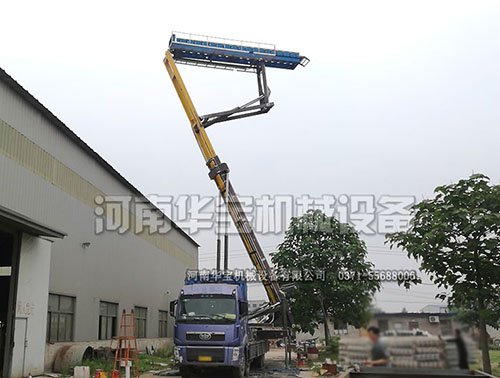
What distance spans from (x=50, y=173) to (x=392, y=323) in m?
17.8

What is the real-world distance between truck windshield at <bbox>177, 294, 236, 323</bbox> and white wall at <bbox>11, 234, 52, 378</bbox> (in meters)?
4.08

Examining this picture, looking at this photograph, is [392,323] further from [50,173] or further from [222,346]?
[50,173]

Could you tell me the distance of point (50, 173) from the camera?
1842 centimetres

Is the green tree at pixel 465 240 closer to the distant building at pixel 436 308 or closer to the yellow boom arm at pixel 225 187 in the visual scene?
the yellow boom arm at pixel 225 187

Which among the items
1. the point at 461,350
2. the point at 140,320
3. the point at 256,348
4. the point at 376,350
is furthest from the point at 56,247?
the point at 461,350

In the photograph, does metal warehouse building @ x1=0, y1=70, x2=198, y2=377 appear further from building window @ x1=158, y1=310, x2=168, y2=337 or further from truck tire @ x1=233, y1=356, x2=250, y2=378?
truck tire @ x1=233, y1=356, x2=250, y2=378

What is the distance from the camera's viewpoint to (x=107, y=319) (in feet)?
77.7

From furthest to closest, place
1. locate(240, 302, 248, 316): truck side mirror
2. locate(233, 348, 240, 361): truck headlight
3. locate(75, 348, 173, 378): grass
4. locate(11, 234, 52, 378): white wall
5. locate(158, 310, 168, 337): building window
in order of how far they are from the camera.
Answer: locate(158, 310, 168, 337): building window < locate(75, 348, 173, 378): grass < locate(240, 302, 248, 316): truck side mirror < locate(233, 348, 240, 361): truck headlight < locate(11, 234, 52, 378): white wall

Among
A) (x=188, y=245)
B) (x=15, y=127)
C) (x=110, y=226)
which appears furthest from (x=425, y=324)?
(x=188, y=245)

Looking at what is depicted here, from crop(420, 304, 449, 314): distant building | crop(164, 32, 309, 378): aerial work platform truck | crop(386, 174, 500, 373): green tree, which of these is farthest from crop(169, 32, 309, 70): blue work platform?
crop(420, 304, 449, 314): distant building

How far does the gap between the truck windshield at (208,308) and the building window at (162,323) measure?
1702 centimetres

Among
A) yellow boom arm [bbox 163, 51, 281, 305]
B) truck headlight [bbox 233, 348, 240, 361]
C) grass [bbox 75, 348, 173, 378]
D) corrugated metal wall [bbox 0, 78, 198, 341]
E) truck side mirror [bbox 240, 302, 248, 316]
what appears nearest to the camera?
truck headlight [bbox 233, 348, 240, 361]

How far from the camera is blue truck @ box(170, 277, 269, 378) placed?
15.6 m

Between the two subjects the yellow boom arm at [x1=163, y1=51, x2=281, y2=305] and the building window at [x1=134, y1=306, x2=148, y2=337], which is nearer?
the yellow boom arm at [x1=163, y1=51, x2=281, y2=305]
